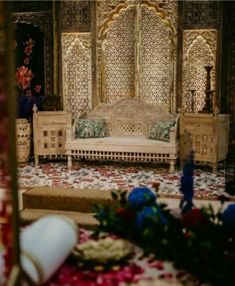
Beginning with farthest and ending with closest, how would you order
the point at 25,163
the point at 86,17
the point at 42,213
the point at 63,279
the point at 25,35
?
the point at 25,35
the point at 86,17
the point at 25,163
the point at 42,213
the point at 63,279

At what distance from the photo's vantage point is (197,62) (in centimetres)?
716

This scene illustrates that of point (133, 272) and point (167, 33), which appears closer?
point (133, 272)

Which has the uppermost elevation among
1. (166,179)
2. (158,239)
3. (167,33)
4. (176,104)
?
(167,33)

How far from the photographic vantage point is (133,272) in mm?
1965

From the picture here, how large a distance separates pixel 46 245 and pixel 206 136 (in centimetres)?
480

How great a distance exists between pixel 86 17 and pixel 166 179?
3.26 m

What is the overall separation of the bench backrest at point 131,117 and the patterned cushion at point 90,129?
17 centimetres

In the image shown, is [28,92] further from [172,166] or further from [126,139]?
[172,166]

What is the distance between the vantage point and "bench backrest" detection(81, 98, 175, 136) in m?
6.95

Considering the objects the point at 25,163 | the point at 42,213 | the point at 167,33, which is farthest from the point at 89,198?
the point at 167,33

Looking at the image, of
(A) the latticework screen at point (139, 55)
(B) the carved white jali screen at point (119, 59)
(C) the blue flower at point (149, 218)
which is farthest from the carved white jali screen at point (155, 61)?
(C) the blue flower at point (149, 218)

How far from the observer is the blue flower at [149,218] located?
7.04 ft

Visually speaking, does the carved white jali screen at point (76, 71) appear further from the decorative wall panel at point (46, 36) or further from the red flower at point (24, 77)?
the red flower at point (24, 77)

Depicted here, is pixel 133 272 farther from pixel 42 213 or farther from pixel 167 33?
pixel 167 33
